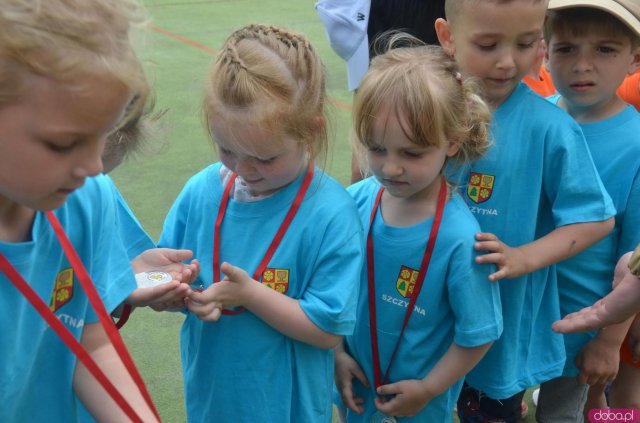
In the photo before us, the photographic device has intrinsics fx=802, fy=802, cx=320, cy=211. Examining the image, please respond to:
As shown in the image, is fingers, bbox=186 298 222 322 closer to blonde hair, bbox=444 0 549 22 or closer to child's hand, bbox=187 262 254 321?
child's hand, bbox=187 262 254 321

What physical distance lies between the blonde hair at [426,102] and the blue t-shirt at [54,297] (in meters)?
0.78

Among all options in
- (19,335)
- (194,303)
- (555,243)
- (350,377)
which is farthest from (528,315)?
(19,335)

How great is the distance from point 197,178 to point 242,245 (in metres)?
0.25

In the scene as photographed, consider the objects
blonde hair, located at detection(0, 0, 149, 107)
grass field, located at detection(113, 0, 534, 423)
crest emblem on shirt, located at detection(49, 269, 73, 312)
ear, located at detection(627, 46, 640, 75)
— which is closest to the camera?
blonde hair, located at detection(0, 0, 149, 107)

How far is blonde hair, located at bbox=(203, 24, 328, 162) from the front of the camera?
77.3 inches

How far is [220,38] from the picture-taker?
336 inches

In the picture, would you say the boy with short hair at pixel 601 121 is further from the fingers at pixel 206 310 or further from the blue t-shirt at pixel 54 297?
the blue t-shirt at pixel 54 297

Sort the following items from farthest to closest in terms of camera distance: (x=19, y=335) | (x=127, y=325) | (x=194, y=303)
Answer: (x=127, y=325) → (x=194, y=303) → (x=19, y=335)

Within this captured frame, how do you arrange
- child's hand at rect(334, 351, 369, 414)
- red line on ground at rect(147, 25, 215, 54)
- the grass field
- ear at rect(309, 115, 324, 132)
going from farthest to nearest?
red line on ground at rect(147, 25, 215, 54) < the grass field < child's hand at rect(334, 351, 369, 414) < ear at rect(309, 115, 324, 132)

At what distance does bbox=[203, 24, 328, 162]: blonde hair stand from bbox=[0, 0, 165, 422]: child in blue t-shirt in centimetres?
42

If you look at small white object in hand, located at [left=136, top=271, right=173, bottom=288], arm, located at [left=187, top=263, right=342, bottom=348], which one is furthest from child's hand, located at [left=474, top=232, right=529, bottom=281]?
small white object in hand, located at [left=136, top=271, right=173, bottom=288]

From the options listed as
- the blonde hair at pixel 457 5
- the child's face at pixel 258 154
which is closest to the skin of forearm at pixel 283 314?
the child's face at pixel 258 154

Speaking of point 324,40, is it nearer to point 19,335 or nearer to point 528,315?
point 528,315

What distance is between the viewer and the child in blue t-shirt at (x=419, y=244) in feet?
6.99
